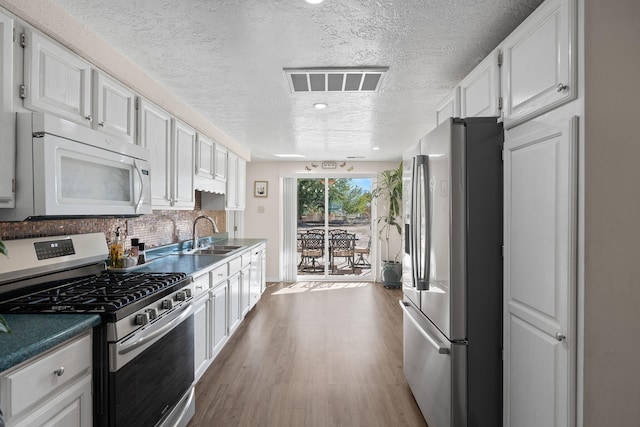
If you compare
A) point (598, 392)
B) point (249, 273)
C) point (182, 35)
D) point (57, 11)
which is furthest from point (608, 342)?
point (249, 273)

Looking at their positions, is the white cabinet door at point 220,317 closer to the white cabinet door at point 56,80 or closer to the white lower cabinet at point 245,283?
the white lower cabinet at point 245,283

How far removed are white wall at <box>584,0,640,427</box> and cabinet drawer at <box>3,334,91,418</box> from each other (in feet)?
5.95

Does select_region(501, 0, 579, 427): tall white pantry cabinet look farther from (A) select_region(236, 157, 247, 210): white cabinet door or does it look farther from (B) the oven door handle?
(A) select_region(236, 157, 247, 210): white cabinet door

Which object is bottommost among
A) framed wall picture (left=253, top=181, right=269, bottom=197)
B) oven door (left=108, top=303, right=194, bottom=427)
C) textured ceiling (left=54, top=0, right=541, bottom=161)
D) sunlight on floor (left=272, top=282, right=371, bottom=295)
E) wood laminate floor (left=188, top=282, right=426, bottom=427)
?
sunlight on floor (left=272, top=282, right=371, bottom=295)

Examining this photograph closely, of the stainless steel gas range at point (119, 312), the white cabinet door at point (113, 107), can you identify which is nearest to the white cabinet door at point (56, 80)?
the white cabinet door at point (113, 107)

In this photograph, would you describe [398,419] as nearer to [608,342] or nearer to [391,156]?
[608,342]

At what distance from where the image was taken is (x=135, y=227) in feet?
9.82

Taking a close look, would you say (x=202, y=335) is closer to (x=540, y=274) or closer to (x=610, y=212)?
(x=540, y=274)

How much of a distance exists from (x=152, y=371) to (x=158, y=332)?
0.18m

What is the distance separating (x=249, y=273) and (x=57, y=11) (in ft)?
10.5

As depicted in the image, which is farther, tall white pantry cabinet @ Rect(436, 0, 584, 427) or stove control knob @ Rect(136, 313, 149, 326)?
stove control knob @ Rect(136, 313, 149, 326)

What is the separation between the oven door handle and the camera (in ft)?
5.10

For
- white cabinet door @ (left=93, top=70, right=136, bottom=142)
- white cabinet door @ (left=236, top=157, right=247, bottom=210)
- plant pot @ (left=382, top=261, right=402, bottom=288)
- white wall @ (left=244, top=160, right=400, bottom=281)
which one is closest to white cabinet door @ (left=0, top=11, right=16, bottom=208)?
white cabinet door @ (left=93, top=70, right=136, bottom=142)

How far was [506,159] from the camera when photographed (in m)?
1.75
